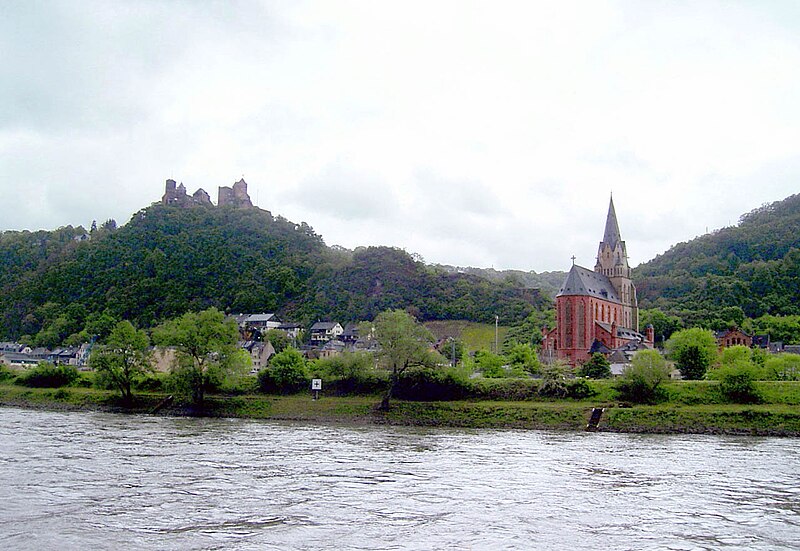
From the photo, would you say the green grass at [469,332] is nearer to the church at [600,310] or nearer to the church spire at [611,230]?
the church at [600,310]

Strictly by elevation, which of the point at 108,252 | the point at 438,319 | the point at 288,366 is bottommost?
the point at 288,366

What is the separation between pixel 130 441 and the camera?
43.0 metres

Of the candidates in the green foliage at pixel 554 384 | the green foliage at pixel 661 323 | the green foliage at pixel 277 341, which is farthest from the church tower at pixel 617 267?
the green foliage at pixel 554 384

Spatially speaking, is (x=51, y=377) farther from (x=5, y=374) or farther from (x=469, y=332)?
(x=469, y=332)

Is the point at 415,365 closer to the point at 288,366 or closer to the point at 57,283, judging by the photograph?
the point at 288,366

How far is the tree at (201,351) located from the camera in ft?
225

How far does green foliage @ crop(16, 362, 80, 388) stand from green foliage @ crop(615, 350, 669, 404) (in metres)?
60.3

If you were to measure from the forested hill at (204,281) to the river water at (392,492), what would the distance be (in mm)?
107954

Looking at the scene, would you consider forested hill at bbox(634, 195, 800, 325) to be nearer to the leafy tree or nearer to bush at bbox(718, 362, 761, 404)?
the leafy tree

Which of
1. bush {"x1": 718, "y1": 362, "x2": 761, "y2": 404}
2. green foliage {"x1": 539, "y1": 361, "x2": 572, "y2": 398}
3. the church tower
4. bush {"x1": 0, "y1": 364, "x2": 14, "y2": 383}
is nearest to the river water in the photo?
bush {"x1": 718, "y1": 362, "x2": 761, "y2": 404}

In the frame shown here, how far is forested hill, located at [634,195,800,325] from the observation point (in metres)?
140

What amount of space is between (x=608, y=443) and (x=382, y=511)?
25.9 meters

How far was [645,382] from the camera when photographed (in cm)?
6150

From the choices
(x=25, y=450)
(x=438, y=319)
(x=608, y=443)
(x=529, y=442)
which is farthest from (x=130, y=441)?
(x=438, y=319)
